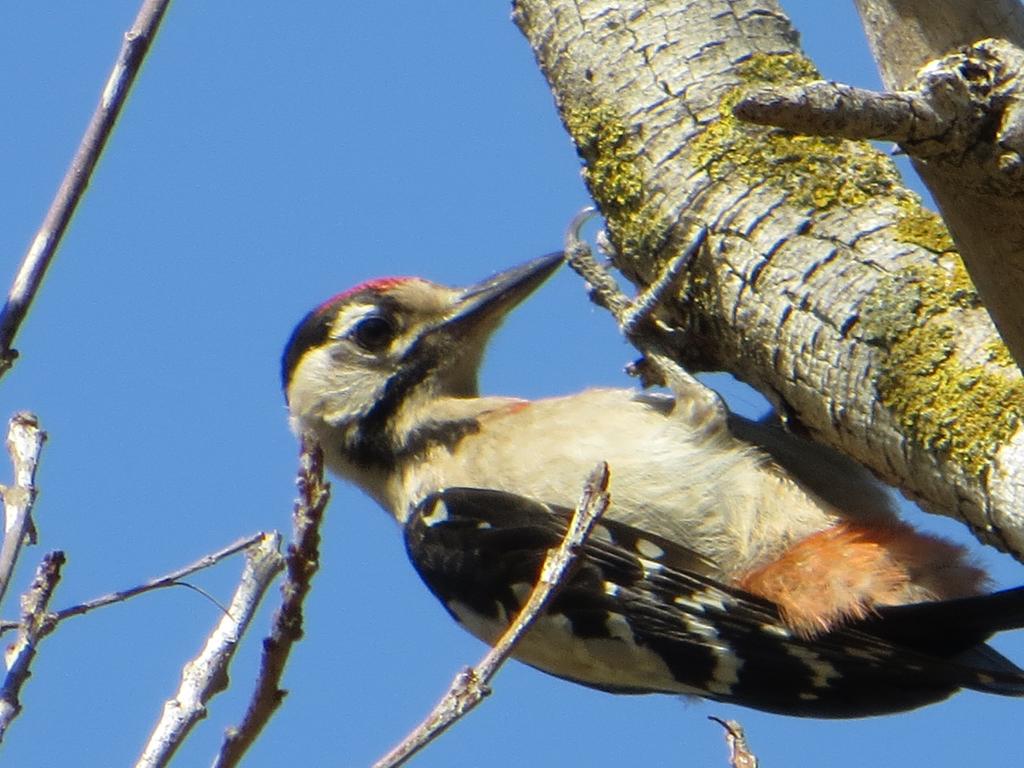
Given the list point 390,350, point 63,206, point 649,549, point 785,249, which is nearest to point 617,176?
point 785,249

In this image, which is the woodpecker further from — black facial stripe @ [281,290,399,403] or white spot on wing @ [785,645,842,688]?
black facial stripe @ [281,290,399,403]

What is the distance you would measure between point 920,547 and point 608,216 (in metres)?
1.23

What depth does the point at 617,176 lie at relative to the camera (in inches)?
158

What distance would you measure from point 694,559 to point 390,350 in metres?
1.37

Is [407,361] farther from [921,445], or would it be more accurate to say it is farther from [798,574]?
[921,445]

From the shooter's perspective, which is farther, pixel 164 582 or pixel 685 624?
pixel 685 624

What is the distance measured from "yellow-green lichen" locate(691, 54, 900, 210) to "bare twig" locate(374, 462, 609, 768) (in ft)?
5.03

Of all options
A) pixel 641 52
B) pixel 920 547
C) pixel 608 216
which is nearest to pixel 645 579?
pixel 920 547

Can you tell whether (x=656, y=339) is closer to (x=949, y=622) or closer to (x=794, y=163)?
(x=794, y=163)

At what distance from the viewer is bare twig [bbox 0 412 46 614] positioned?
2.05m

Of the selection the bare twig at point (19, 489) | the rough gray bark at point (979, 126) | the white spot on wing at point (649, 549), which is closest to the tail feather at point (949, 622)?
the white spot on wing at point (649, 549)

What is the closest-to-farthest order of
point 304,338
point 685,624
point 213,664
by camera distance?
point 213,664 → point 685,624 → point 304,338

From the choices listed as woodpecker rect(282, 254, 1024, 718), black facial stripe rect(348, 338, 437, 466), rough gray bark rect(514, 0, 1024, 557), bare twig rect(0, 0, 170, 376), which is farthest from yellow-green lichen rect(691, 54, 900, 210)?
bare twig rect(0, 0, 170, 376)

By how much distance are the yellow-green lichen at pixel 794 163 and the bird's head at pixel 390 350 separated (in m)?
1.00
